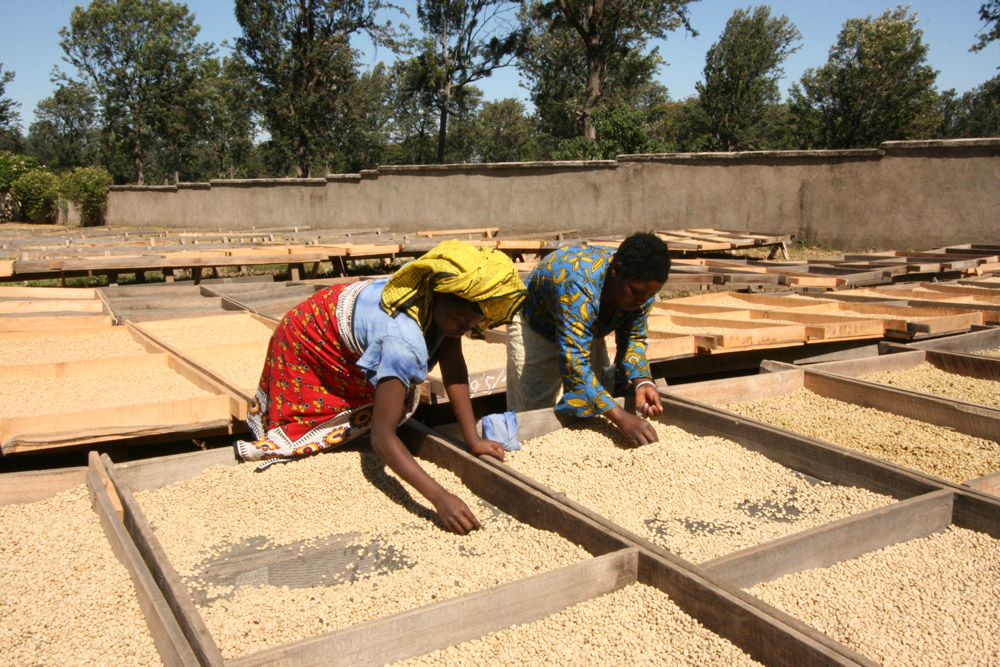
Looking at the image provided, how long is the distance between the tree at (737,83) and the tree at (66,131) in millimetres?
27824

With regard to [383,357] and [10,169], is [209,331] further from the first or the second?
[10,169]

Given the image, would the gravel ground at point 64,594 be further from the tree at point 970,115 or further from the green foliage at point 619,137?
the tree at point 970,115

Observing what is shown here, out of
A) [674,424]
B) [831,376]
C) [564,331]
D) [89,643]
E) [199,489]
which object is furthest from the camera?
[831,376]

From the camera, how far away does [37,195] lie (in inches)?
928

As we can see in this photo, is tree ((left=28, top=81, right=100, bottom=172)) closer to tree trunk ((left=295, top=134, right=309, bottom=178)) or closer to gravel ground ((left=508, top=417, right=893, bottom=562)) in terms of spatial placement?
tree trunk ((left=295, top=134, right=309, bottom=178))

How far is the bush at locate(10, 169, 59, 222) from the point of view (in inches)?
920

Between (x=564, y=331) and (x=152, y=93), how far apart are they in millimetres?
33961

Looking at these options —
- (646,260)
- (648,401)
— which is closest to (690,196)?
(648,401)

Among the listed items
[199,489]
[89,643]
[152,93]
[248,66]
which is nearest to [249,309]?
[199,489]

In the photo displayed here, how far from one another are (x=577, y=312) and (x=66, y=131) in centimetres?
5649

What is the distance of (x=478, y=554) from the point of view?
7.09 feet

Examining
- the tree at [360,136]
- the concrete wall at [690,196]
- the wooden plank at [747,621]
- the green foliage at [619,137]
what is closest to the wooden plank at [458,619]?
the wooden plank at [747,621]

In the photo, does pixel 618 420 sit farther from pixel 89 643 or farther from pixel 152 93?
pixel 152 93

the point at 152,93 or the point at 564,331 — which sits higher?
the point at 152,93
